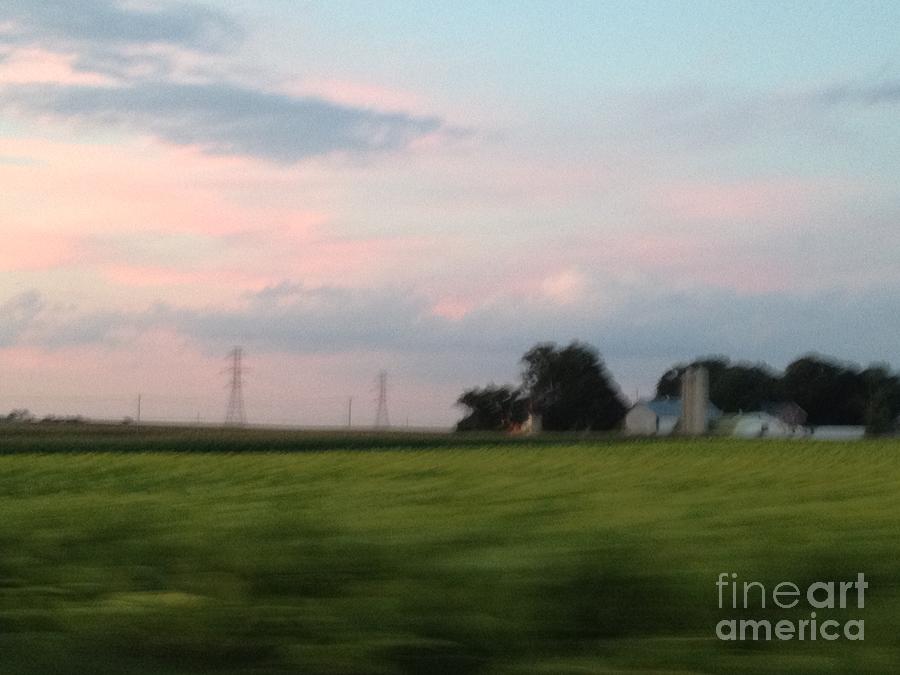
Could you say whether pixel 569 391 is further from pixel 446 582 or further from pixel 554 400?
pixel 446 582

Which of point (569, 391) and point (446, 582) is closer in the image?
point (446, 582)

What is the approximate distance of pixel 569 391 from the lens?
282ft

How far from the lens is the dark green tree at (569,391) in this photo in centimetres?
8531

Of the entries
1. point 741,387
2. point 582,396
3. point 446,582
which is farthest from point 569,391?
point 446,582

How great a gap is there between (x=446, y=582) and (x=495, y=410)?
8224 cm

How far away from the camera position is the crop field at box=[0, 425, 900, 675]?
3.46 meters

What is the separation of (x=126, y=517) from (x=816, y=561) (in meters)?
2.77

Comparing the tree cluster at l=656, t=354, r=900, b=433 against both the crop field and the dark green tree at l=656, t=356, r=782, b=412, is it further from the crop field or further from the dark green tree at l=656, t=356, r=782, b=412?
the crop field

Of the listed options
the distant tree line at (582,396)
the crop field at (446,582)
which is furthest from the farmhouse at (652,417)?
the crop field at (446,582)

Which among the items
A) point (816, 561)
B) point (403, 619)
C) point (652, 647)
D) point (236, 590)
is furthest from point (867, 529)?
point (236, 590)

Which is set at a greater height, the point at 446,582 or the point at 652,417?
the point at 652,417

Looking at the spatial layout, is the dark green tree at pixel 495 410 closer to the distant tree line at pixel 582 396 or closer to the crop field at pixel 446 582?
the distant tree line at pixel 582 396

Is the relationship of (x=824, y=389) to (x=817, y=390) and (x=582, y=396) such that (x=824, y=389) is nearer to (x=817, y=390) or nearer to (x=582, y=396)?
(x=817, y=390)

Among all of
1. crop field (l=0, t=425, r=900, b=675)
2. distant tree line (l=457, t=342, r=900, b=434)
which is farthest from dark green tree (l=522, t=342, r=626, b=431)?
crop field (l=0, t=425, r=900, b=675)
